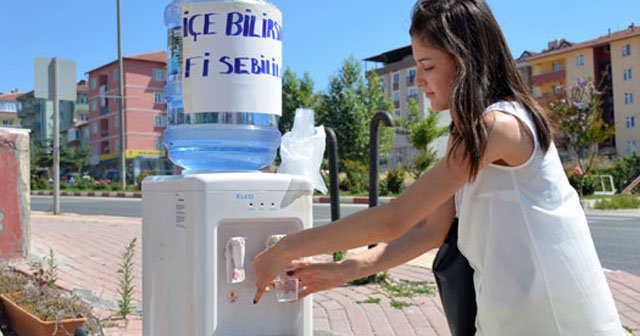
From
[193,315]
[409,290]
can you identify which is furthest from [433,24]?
[409,290]

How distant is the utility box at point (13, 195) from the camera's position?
585 centimetres

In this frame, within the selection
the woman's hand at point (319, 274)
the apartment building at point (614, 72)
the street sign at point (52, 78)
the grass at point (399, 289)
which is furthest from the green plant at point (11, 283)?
the apartment building at point (614, 72)

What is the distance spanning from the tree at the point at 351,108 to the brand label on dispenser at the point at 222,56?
98.4 feet

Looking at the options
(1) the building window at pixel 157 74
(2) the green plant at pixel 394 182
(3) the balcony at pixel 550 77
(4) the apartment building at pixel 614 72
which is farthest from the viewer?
(1) the building window at pixel 157 74

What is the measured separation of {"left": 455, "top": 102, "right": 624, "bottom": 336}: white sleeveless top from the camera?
1.51 meters

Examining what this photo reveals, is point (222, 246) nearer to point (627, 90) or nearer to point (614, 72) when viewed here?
point (627, 90)

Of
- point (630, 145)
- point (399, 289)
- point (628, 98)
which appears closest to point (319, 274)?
point (399, 289)

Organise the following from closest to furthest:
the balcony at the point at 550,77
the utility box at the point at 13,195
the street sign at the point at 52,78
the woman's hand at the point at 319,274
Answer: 1. the woman's hand at the point at 319,274
2. the utility box at the point at 13,195
3. the street sign at the point at 52,78
4. the balcony at the point at 550,77

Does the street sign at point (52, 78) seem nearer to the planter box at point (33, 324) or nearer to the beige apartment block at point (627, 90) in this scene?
the planter box at point (33, 324)

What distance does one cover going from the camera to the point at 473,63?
1.54 meters

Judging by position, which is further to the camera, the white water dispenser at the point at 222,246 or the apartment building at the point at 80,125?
the apartment building at the point at 80,125

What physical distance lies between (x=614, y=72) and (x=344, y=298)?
5891 centimetres

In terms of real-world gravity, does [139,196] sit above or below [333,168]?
below

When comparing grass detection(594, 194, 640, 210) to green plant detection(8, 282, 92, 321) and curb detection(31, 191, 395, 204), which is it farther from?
green plant detection(8, 282, 92, 321)
